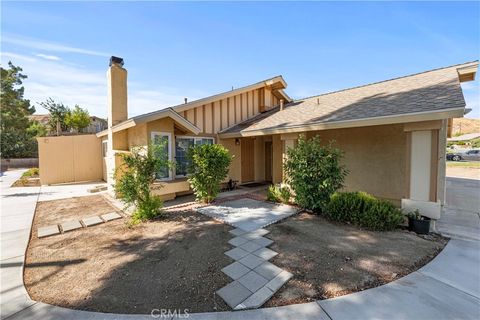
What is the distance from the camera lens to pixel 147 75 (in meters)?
11.4

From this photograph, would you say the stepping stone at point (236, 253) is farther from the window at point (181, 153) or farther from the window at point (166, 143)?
the window at point (181, 153)

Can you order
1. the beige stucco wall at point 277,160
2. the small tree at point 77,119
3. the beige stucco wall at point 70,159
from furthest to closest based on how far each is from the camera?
the small tree at point 77,119 < the beige stucco wall at point 70,159 < the beige stucco wall at point 277,160

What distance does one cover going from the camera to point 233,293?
318 cm

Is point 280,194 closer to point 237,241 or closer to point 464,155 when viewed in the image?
point 237,241

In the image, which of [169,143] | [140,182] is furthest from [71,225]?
[169,143]

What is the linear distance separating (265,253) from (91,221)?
18.0 feet

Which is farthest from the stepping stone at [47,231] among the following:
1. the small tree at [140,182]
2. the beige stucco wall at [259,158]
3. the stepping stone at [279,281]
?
the beige stucco wall at [259,158]

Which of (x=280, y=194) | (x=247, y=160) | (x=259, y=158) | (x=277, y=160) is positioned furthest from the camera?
(x=259, y=158)

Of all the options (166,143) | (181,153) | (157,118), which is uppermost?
(157,118)

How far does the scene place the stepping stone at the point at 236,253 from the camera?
4.19 metres

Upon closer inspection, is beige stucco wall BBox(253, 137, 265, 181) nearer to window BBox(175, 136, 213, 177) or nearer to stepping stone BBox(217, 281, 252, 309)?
window BBox(175, 136, 213, 177)

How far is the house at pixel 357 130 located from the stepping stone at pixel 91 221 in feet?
6.83

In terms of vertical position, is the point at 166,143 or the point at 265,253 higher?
the point at 166,143

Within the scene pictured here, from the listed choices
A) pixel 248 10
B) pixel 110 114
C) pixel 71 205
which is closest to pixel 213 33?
pixel 248 10
